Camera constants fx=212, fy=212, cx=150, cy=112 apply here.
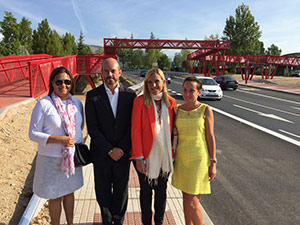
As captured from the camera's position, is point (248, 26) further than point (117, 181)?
Yes

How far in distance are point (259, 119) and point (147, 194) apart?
8.61m

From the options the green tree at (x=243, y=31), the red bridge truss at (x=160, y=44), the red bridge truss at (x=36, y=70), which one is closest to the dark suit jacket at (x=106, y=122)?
the red bridge truss at (x=36, y=70)

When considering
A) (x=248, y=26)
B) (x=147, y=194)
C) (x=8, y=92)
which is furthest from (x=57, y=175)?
(x=248, y=26)

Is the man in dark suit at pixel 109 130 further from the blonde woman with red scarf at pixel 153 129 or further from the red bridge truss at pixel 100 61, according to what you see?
the red bridge truss at pixel 100 61

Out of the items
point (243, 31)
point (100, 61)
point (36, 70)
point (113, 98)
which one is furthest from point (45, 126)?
point (243, 31)

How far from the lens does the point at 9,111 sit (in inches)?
215

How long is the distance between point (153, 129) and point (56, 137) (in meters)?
0.99

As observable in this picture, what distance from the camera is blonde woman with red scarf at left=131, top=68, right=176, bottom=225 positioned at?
7.37 ft

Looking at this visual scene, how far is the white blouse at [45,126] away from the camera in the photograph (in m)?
2.13

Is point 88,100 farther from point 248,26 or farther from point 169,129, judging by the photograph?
point 248,26

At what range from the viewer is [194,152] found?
227cm

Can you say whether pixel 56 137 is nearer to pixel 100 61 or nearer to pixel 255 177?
pixel 255 177

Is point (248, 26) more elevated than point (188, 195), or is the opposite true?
point (248, 26)

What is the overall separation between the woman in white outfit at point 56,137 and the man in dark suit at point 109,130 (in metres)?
0.22
